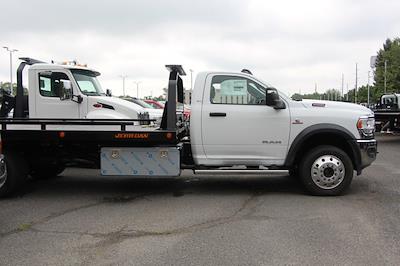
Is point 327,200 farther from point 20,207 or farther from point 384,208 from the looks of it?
point 20,207

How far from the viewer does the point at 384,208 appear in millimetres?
6965

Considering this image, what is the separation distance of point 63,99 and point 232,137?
13.1ft

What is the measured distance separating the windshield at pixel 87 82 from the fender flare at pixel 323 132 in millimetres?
4679

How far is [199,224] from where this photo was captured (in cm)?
617

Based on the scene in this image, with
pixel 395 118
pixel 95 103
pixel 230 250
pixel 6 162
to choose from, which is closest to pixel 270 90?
pixel 230 250

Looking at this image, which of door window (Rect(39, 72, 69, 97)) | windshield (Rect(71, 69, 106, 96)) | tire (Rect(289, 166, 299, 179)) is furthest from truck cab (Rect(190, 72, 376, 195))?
door window (Rect(39, 72, 69, 97))

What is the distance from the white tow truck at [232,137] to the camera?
7750mm

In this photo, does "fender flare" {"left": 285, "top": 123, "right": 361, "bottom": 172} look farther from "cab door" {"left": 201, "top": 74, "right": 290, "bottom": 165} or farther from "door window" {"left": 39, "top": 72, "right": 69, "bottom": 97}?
"door window" {"left": 39, "top": 72, "right": 69, "bottom": 97}

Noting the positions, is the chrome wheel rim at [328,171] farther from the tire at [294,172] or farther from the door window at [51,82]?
the door window at [51,82]

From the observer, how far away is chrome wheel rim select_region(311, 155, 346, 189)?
7.73 m

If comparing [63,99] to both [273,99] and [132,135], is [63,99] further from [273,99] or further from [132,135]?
[273,99]

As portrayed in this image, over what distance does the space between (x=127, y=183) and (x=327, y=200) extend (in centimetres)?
402

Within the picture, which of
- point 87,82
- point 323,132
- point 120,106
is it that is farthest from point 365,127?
point 87,82

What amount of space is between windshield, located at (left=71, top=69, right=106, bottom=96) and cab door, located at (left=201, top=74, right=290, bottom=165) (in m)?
3.34
